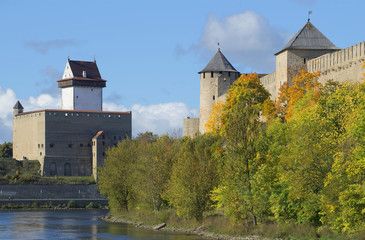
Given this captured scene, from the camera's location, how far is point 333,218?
24.6m

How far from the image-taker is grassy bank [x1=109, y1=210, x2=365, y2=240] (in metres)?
26.4

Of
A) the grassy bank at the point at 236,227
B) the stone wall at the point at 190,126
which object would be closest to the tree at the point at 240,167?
the grassy bank at the point at 236,227

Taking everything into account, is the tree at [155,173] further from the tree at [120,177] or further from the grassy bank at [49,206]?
the grassy bank at [49,206]

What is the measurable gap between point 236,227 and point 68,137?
2128 inches

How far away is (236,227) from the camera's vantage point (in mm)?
30703

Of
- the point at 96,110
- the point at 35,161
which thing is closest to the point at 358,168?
the point at 35,161

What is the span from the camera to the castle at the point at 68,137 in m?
80.9

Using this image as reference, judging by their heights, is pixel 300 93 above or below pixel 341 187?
above

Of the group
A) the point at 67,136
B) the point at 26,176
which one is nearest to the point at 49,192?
the point at 26,176

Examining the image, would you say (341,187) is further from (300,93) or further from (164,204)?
(164,204)

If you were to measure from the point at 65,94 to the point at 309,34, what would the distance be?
5522 centimetres

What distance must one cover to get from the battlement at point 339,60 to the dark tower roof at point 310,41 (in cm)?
118

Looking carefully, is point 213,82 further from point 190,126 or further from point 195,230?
point 195,230

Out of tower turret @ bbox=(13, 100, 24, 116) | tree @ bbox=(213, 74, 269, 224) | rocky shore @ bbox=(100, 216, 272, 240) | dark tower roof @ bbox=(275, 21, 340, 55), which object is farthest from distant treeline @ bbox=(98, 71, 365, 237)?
tower turret @ bbox=(13, 100, 24, 116)
